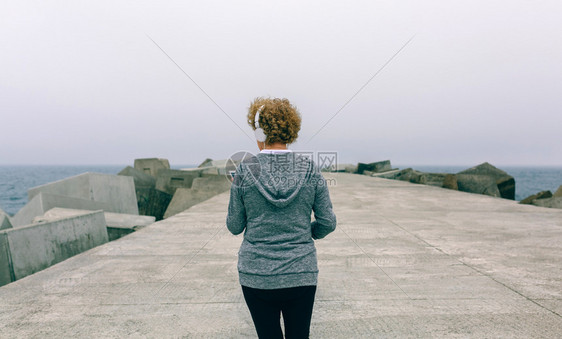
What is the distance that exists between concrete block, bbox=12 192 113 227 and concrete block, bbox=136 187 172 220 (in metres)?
3.67

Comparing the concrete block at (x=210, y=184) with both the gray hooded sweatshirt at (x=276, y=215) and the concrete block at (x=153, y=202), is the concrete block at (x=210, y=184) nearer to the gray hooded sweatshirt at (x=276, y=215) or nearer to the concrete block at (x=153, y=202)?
the concrete block at (x=153, y=202)

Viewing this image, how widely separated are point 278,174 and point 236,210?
9.9 inches

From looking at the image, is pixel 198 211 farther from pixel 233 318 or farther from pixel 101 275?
pixel 233 318

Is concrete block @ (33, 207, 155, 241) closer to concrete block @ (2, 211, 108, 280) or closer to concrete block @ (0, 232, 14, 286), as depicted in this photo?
concrete block @ (2, 211, 108, 280)

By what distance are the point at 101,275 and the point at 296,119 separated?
117 inches

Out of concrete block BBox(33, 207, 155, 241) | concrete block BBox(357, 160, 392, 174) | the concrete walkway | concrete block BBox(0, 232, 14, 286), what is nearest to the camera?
the concrete walkway

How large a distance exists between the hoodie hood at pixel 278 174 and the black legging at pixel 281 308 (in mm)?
386

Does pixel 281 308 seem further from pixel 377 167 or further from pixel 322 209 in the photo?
pixel 377 167

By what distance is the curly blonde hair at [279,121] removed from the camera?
1.58 m

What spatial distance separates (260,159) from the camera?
1.56m

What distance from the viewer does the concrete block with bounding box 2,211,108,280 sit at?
406 cm

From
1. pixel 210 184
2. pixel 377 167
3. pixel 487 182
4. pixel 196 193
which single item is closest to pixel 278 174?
pixel 196 193

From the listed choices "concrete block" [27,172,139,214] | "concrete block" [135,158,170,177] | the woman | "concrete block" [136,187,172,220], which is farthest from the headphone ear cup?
"concrete block" [135,158,170,177]

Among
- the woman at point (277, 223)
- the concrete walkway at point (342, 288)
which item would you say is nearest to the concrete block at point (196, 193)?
the concrete walkway at point (342, 288)
